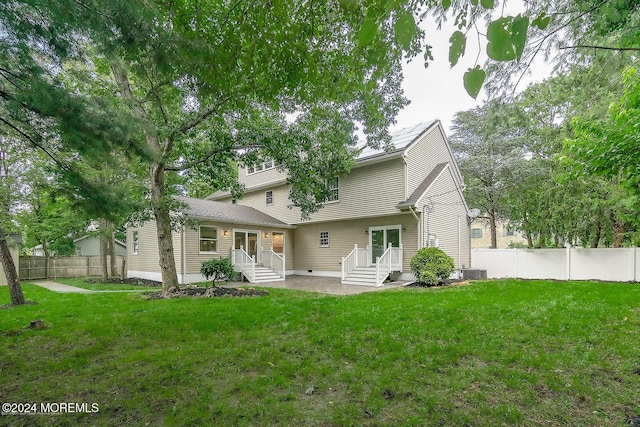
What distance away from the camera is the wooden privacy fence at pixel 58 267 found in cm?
1584

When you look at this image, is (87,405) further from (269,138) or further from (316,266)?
(316,266)

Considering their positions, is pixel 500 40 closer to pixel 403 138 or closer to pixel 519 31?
pixel 519 31

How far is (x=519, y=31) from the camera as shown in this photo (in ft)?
4.39

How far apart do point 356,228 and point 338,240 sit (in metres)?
1.17

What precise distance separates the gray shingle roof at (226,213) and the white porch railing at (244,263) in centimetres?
144

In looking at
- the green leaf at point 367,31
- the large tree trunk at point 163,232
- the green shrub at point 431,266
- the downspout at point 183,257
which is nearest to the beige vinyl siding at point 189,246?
the downspout at point 183,257

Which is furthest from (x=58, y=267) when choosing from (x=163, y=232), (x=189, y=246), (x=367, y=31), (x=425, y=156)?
(x=367, y=31)

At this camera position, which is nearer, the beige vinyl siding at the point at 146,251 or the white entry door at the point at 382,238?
the white entry door at the point at 382,238

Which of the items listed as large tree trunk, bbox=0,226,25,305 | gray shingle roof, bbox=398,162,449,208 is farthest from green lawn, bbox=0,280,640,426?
gray shingle roof, bbox=398,162,449,208

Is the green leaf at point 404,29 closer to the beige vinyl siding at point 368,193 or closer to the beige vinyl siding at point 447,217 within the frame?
the beige vinyl siding at point 447,217

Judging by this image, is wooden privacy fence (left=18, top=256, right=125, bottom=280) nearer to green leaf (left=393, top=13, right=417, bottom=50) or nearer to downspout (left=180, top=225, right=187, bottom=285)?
downspout (left=180, top=225, right=187, bottom=285)

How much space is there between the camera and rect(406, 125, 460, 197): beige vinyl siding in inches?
519

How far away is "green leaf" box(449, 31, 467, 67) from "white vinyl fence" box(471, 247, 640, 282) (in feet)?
46.7

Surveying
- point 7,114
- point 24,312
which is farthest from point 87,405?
point 24,312
